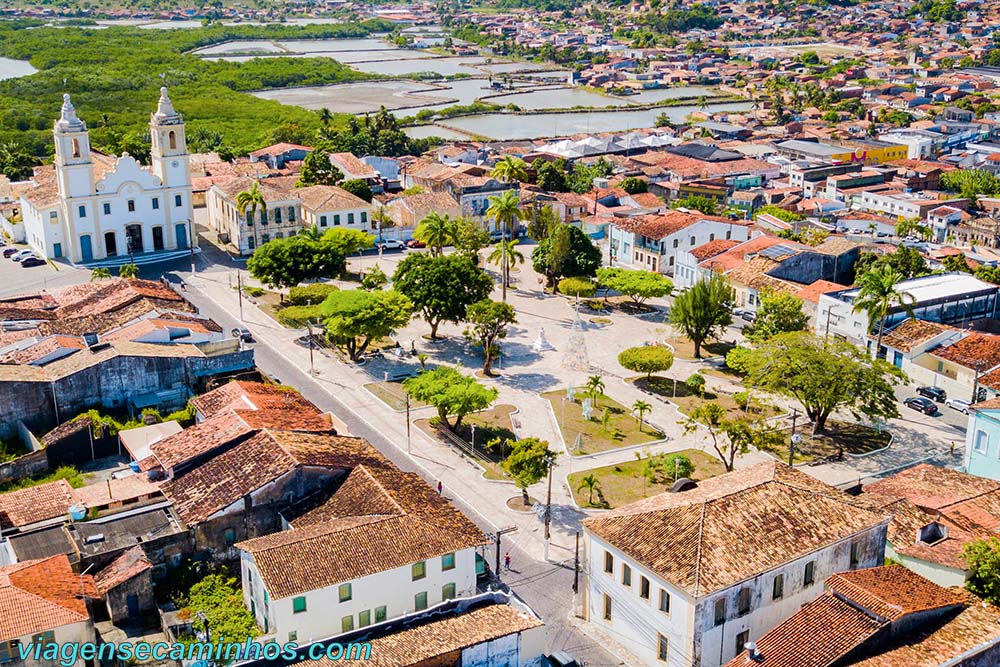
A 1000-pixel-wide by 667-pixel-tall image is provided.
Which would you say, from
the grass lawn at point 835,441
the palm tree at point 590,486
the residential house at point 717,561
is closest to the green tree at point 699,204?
the grass lawn at point 835,441

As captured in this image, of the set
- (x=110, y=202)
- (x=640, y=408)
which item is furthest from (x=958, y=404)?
(x=110, y=202)

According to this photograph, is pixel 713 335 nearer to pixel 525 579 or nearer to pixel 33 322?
pixel 525 579

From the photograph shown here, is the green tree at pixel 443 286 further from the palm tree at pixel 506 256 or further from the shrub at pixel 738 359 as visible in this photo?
the shrub at pixel 738 359

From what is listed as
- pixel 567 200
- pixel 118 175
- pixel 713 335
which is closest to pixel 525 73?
pixel 567 200

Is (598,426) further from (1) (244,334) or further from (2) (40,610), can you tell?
(2) (40,610)

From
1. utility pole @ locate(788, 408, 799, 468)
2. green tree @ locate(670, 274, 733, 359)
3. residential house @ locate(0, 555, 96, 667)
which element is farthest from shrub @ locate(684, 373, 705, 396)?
residential house @ locate(0, 555, 96, 667)

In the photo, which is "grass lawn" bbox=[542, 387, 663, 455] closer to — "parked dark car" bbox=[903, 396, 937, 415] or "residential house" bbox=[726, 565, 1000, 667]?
"parked dark car" bbox=[903, 396, 937, 415]
